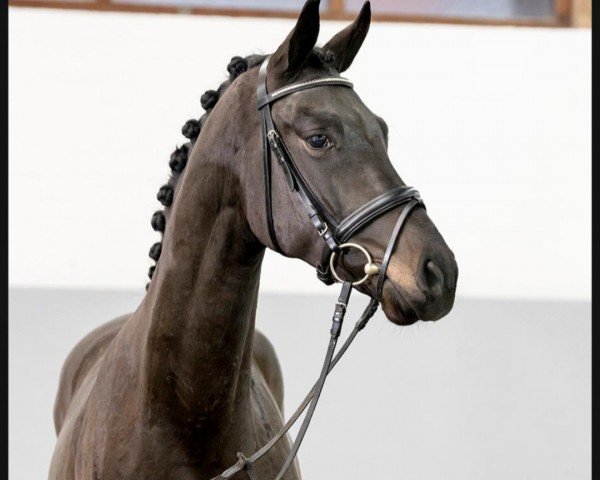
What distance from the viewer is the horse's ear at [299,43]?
4.96ft

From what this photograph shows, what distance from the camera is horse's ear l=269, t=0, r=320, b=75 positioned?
151 centimetres

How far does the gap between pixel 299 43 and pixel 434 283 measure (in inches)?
16.1

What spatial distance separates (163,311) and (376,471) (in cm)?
210

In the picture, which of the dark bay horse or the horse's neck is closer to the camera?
the dark bay horse

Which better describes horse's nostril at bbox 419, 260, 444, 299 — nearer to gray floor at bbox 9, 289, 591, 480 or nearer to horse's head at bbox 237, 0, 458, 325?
horse's head at bbox 237, 0, 458, 325

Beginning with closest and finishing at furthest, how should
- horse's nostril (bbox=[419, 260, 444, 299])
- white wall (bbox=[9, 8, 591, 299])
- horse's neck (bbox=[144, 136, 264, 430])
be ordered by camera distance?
horse's nostril (bbox=[419, 260, 444, 299]) → horse's neck (bbox=[144, 136, 264, 430]) → white wall (bbox=[9, 8, 591, 299])

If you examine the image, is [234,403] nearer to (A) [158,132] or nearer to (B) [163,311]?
(B) [163,311]

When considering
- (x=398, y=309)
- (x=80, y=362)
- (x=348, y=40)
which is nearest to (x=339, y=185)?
(x=398, y=309)

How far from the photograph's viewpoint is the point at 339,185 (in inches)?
58.6

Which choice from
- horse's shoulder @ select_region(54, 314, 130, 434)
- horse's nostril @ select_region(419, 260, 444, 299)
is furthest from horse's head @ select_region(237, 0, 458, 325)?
horse's shoulder @ select_region(54, 314, 130, 434)

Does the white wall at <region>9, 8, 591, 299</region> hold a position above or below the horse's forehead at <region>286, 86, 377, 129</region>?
above

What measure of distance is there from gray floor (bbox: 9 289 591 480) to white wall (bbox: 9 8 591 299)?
98 mm

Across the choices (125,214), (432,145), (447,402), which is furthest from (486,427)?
(125,214)

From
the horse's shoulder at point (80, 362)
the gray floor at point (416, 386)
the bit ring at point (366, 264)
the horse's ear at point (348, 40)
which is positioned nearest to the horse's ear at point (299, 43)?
the horse's ear at point (348, 40)
